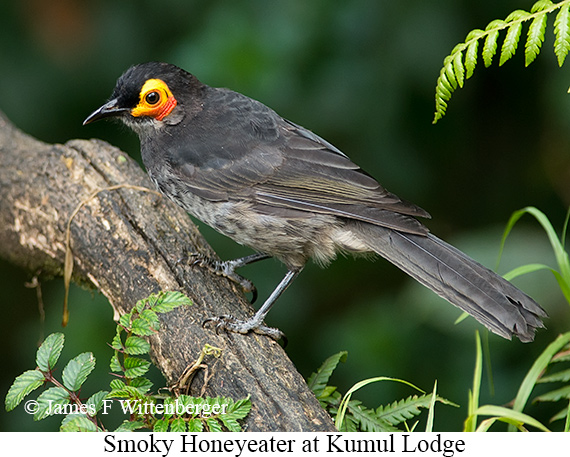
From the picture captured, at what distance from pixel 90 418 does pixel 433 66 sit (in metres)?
2.86

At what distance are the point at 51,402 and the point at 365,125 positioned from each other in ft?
9.01

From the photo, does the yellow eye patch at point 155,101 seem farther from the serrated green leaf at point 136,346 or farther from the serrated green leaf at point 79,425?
the serrated green leaf at point 79,425

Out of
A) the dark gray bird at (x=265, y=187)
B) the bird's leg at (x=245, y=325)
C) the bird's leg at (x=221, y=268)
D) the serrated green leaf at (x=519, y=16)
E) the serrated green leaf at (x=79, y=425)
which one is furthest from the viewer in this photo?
the bird's leg at (x=221, y=268)

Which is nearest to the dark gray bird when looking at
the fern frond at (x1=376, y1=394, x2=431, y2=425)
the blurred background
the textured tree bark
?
the textured tree bark

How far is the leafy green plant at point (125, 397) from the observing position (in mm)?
2367

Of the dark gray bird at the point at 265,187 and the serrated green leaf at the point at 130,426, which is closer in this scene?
the serrated green leaf at the point at 130,426

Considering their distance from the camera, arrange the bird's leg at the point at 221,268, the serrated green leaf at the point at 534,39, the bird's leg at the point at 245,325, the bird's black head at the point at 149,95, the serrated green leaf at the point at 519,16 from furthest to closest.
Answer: the bird's black head at the point at 149,95 < the bird's leg at the point at 221,268 < the bird's leg at the point at 245,325 < the serrated green leaf at the point at 519,16 < the serrated green leaf at the point at 534,39

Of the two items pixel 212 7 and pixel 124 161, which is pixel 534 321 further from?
pixel 212 7

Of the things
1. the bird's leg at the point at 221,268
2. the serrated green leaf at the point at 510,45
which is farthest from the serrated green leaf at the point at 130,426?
the serrated green leaf at the point at 510,45

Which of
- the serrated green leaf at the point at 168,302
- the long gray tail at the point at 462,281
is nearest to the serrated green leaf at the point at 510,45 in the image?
the long gray tail at the point at 462,281

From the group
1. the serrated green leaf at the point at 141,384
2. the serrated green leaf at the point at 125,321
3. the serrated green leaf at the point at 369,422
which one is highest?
the serrated green leaf at the point at 125,321

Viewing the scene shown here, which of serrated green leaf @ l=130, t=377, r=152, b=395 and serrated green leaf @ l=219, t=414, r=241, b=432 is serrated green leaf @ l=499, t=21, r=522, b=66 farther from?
serrated green leaf @ l=130, t=377, r=152, b=395

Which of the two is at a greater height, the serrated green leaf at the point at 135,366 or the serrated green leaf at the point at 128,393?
the serrated green leaf at the point at 135,366
